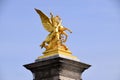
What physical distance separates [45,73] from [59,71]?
95 cm

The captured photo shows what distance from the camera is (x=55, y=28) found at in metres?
29.1

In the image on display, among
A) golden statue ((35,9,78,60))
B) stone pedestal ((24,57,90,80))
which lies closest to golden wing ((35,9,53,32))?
golden statue ((35,9,78,60))

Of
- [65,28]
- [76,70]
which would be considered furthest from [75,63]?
[65,28]

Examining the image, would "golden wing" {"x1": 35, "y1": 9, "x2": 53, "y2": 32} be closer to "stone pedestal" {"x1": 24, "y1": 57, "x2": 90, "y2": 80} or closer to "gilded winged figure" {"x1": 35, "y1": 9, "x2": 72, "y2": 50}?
"gilded winged figure" {"x1": 35, "y1": 9, "x2": 72, "y2": 50}

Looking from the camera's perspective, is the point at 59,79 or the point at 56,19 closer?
the point at 59,79

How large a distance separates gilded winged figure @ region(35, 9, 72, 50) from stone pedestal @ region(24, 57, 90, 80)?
1264 millimetres

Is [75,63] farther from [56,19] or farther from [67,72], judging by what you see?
[56,19]

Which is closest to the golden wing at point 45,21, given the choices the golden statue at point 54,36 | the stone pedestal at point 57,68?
Answer: the golden statue at point 54,36

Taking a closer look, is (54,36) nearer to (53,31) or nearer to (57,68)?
(53,31)

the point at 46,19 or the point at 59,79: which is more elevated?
the point at 46,19

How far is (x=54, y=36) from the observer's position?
94.8ft

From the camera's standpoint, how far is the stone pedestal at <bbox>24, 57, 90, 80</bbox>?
27297 mm

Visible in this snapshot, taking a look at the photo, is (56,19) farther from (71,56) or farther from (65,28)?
(71,56)

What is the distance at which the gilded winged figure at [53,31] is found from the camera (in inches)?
1130
